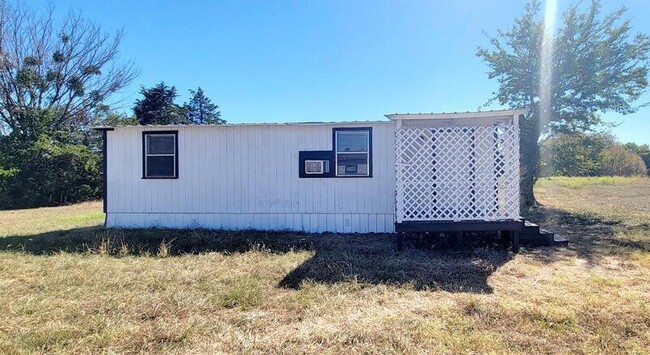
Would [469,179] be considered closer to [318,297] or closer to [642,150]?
[318,297]

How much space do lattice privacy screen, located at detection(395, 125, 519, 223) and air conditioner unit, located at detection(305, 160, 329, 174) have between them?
188 cm

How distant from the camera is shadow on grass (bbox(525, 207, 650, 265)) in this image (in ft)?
18.0

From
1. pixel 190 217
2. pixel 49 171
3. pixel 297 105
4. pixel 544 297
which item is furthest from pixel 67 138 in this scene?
pixel 544 297

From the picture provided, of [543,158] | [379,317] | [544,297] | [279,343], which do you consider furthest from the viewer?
[543,158]

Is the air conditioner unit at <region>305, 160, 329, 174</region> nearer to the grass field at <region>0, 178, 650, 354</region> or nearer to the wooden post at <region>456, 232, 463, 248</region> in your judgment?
the grass field at <region>0, 178, 650, 354</region>

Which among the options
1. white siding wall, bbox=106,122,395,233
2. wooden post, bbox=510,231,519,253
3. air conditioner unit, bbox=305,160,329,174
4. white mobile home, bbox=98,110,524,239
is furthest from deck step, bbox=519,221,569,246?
air conditioner unit, bbox=305,160,329,174

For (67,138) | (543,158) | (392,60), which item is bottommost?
(543,158)

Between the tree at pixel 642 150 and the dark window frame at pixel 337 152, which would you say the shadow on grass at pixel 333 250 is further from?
the tree at pixel 642 150

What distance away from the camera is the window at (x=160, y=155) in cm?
762

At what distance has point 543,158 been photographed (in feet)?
41.1

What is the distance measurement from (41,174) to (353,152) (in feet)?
46.3

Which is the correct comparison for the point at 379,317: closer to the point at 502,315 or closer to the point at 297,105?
the point at 502,315

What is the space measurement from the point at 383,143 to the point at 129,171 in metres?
5.58

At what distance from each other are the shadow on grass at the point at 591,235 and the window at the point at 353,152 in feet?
10.9
